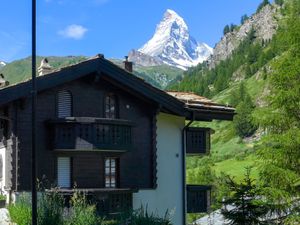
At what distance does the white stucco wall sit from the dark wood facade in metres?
0.67

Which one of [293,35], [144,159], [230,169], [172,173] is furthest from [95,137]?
[230,169]

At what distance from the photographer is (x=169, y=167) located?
82.8ft

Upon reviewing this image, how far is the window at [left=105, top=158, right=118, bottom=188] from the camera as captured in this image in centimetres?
2286

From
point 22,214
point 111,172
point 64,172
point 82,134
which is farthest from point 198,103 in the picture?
point 22,214

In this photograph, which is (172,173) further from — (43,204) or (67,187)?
(43,204)

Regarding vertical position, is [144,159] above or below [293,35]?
below

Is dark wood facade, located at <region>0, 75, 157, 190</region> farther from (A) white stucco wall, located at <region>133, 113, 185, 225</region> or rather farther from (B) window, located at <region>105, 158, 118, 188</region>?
(A) white stucco wall, located at <region>133, 113, 185, 225</region>

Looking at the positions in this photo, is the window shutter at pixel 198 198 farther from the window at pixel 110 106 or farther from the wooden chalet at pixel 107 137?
the window at pixel 110 106

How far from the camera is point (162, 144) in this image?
25.0m

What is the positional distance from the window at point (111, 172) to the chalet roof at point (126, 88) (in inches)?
113

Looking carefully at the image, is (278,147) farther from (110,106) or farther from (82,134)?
(82,134)

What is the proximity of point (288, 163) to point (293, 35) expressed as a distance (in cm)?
459

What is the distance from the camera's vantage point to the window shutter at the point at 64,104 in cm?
2188

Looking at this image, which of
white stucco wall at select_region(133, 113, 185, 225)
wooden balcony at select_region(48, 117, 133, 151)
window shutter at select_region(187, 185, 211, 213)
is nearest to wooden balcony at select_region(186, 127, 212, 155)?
white stucco wall at select_region(133, 113, 185, 225)
